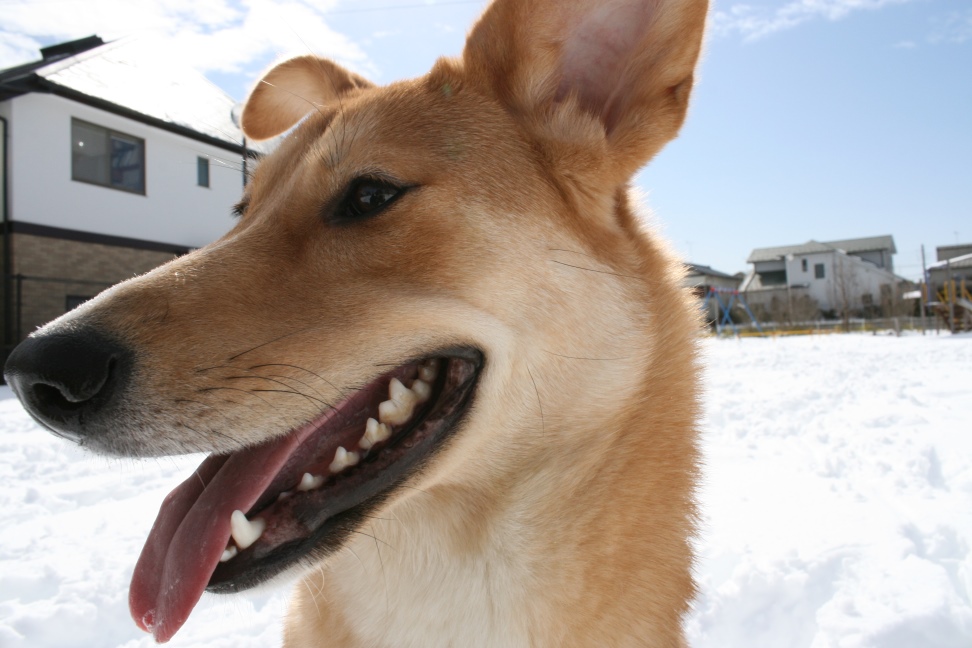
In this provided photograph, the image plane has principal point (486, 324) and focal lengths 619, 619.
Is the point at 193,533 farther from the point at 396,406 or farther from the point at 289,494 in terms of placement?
the point at 396,406

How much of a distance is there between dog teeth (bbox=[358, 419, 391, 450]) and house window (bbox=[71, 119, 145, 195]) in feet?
49.9

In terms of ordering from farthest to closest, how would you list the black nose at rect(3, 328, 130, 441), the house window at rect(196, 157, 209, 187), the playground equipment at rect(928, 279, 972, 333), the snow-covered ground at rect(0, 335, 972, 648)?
the playground equipment at rect(928, 279, 972, 333)
the house window at rect(196, 157, 209, 187)
the snow-covered ground at rect(0, 335, 972, 648)
the black nose at rect(3, 328, 130, 441)

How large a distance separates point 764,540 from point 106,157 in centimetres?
1586

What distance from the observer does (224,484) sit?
5.31 ft

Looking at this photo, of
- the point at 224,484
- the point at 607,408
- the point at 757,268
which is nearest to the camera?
the point at 224,484

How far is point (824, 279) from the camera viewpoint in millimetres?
57281

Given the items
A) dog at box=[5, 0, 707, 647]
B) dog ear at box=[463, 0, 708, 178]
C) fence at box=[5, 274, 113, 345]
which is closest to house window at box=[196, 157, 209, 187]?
fence at box=[5, 274, 113, 345]

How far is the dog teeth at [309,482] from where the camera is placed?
5.21 feet

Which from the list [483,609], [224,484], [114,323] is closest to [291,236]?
[114,323]

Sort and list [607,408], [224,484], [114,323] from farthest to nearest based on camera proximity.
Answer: [607,408] < [224,484] < [114,323]

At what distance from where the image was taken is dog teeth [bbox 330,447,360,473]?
1614 mm

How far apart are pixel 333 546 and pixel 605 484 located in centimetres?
81

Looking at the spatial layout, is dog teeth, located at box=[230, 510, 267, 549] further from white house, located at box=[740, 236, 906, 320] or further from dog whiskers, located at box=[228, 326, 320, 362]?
white house, located at box=[740, 236, 906, 320]

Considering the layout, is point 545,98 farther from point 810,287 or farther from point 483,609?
point 810,287
